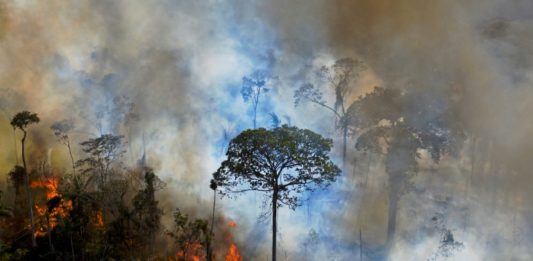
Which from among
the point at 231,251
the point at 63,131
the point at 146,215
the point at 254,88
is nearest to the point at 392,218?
the point at 231,251

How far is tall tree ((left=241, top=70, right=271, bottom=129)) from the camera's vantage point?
49.1 metres

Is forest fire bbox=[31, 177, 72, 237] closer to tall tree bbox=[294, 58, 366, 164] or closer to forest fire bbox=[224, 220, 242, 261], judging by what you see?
forest fire bbox=[224, 220, 242, 261]

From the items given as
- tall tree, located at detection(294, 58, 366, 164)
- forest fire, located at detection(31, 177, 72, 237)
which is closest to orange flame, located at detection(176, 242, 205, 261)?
forest fire, located at detection(31, 177, 72, 237)

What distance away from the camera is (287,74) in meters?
49.7

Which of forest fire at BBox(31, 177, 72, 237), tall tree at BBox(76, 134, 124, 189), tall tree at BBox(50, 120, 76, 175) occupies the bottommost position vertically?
forest fire at BBox(31, 177, 72, 237)

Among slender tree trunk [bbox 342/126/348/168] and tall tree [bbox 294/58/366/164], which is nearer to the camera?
slender tree trunk [bbox 342/126/348/168]

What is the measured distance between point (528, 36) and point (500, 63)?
13.0 feet

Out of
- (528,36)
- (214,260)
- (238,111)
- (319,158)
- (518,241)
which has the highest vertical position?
Result: (528,36)

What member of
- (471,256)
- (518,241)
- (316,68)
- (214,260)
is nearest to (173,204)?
(214,260)

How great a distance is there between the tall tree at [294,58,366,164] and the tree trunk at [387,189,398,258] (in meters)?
10.0

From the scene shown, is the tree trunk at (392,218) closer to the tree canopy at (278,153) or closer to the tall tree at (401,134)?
the tall tree at (401,134)

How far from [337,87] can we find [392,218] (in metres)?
15.8

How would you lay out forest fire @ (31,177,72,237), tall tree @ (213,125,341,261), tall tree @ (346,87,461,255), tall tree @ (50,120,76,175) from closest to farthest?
tall tree @ (213,125,341,261), tall tree @ (346,87,461,255), forest fire @ (31,177,72,237), tall tree @ (50,120,76,175)

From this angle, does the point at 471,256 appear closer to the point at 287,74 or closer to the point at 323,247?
the point at 323,247
